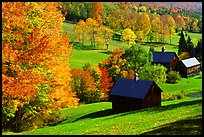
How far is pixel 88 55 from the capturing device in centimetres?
11181

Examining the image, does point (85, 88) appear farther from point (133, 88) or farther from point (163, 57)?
point (163, 57)

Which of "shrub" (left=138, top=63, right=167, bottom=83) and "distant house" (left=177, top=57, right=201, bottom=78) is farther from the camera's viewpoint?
"distant house" (left=177, top=57, right=201, bottom=78)

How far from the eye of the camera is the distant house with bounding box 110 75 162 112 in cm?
5066

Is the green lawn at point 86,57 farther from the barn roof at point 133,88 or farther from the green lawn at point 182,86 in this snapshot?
the barn roof at point 133,88

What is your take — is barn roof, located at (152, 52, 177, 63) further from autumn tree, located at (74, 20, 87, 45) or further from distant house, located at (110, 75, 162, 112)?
distant house, located at (110, 75, 162, 112)

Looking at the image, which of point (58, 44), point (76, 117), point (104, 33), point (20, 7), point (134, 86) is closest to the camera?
point (20, 7)

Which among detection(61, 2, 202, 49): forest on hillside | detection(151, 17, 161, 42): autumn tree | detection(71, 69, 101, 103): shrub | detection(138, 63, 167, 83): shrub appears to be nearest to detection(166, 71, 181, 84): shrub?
detection(138, 63, 167, 83): shrub

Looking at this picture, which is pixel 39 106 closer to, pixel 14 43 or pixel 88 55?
pixel 14 43

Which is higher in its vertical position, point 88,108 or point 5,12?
point 5,12

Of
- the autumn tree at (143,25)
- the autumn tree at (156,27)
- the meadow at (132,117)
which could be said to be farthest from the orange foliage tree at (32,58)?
the autumn tree at (156,27)

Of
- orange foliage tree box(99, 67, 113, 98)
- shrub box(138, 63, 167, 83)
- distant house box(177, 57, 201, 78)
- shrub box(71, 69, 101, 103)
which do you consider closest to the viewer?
shrub box(71, 69, 101, 103)

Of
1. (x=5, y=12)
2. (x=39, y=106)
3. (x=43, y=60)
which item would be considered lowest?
(x=39, y=106)

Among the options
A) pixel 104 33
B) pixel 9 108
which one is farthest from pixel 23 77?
pixel 104 33

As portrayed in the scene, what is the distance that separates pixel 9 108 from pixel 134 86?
32627mm
